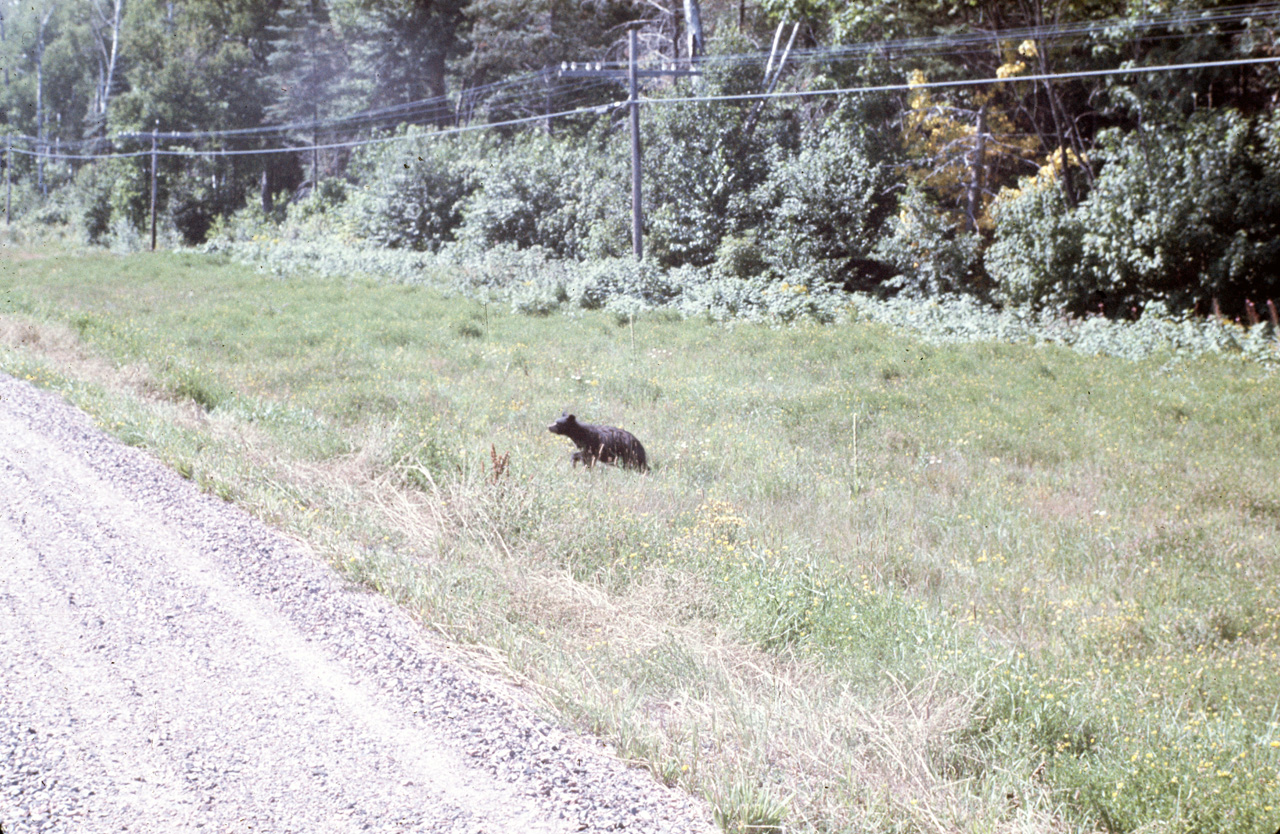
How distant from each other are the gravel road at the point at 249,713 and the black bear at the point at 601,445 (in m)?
3.45

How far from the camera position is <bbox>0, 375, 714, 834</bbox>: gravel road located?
3.35m

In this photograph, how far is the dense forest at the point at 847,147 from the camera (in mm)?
18062

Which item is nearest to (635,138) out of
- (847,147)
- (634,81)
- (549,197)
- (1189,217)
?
(634,81)

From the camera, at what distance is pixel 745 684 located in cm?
460

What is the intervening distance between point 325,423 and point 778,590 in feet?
20.1

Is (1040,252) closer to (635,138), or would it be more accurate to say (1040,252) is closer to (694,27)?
(635,138)

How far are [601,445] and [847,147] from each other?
18.2 meters

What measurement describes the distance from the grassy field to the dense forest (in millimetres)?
5375

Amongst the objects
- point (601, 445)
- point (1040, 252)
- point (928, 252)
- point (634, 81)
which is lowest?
point (601, 445)

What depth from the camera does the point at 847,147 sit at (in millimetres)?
24531

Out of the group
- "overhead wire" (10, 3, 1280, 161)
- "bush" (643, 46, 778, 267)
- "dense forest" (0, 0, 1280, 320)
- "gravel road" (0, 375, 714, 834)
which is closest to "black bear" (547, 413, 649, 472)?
"gravel road" (0, 375, 714, 834)

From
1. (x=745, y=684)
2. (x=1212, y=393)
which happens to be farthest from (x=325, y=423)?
(x=1212, y=393)

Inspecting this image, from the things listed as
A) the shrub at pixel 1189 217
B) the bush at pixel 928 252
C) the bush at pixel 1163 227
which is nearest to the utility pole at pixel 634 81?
the bush at pixel 928 252

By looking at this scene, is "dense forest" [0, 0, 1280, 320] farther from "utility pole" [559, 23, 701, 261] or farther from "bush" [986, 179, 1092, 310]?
"utility pole" [559, 23, 701, 261]
